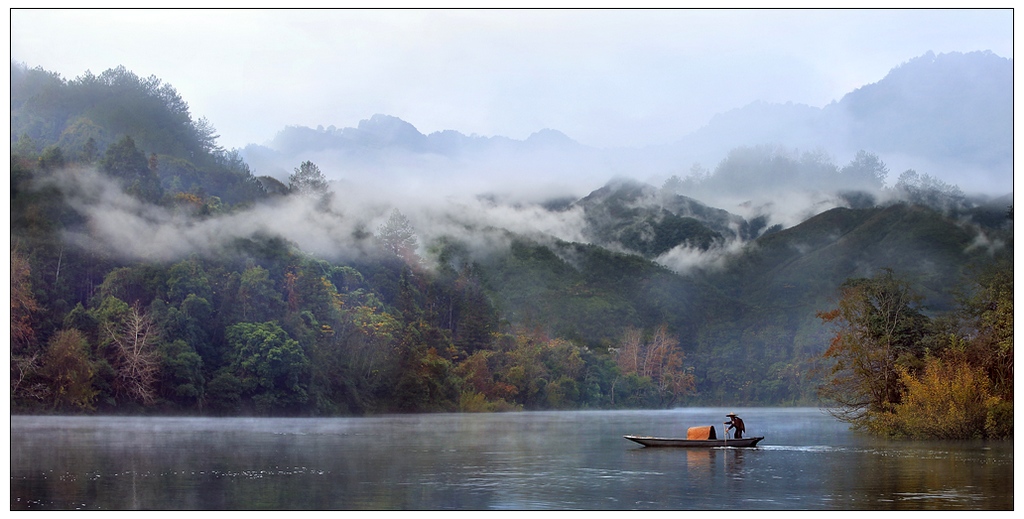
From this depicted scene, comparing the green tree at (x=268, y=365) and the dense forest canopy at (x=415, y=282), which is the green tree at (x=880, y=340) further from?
the green tree at (x=268, y=365)

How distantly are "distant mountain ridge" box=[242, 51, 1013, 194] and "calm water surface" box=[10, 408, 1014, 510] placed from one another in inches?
1625

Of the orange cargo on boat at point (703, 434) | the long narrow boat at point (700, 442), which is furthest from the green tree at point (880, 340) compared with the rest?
the orange cargo on boat at point (703, 434)

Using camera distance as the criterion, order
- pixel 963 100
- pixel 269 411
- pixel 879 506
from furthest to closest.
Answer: pixel 963 100 < pixel 269 411 < pixel 879 506

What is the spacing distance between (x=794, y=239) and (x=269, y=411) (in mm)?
53771

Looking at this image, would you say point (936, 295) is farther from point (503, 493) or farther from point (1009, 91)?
point (503, 493)

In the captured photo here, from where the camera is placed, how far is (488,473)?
22781mm

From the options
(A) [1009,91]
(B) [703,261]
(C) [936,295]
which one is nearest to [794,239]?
(B) [703,261]

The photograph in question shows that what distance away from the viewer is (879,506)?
681 inches

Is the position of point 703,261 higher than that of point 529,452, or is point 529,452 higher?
point 703,261

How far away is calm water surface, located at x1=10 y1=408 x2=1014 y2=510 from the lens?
1806 cm

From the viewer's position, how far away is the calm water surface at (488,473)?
59.3 feet

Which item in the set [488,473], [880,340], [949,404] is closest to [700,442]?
[949,404]

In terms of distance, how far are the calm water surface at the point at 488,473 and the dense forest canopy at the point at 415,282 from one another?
7.43 m

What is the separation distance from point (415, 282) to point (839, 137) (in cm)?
3515
